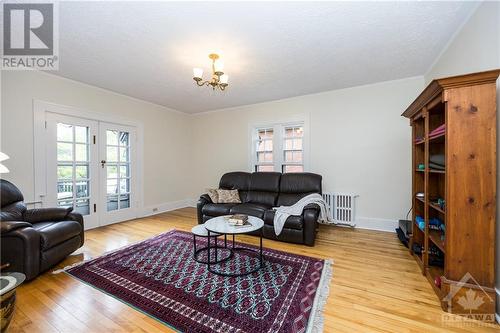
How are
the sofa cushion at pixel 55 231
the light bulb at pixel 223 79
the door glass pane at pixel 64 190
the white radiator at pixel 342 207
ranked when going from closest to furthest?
the sofa cushion at pixel 55 231 < the light bulb at pixel 223 79 < the door glass pane at pixel 64 190 < the white radiator at pixel 342 207

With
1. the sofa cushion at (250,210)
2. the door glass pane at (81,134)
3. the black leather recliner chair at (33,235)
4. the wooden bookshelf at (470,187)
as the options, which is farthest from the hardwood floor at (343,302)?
the door glass pane at (81,134)

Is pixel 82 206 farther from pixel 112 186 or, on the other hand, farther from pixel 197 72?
pixel 197 72

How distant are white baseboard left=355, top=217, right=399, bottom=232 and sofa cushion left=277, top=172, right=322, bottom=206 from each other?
3.08 feet

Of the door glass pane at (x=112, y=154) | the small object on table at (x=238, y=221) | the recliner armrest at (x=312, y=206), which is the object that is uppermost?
the door glass pane at (x=112, y=154)

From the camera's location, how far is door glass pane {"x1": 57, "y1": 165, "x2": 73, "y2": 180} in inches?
135

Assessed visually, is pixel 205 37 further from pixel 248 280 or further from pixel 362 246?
pixel 362 246

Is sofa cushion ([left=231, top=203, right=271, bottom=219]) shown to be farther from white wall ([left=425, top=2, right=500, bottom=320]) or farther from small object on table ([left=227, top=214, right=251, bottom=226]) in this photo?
white wall ([left=425, top=2, right=500, bottom=320])

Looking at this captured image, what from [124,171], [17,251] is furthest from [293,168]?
[17,251]

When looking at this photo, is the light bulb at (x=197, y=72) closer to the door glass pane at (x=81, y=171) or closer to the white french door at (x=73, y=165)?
the white french door at (x=73, y=165)

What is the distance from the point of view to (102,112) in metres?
3.92

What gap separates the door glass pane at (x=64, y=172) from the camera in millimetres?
3424

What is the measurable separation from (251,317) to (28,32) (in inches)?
136

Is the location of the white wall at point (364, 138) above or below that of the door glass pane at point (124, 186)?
above

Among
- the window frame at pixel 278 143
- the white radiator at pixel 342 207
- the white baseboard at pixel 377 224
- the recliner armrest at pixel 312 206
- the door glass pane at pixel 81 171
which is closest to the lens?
the recliner armrest at pixel 312 206
